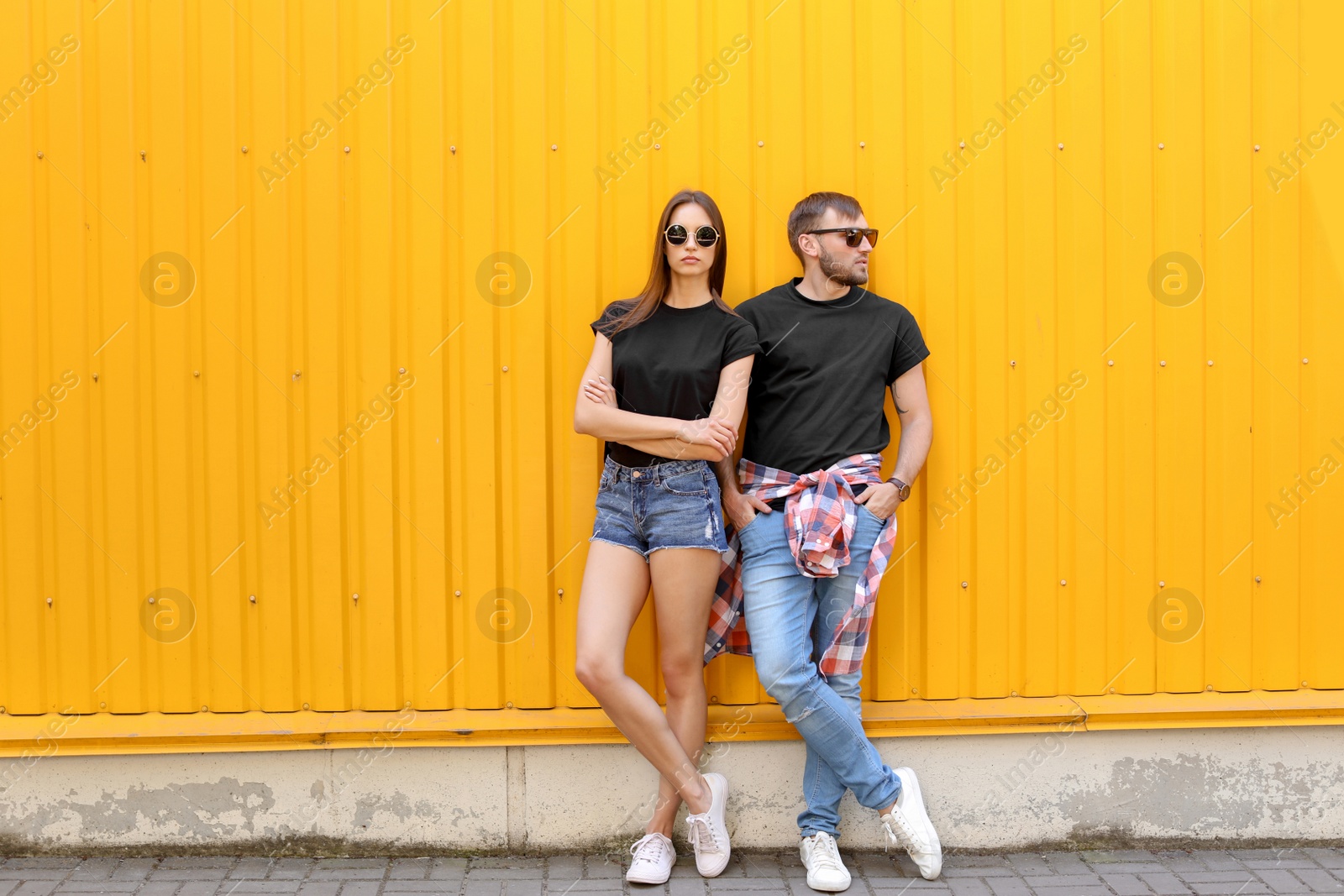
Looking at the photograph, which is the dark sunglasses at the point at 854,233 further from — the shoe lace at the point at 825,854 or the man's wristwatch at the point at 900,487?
the shoe lace at the point at 825,854

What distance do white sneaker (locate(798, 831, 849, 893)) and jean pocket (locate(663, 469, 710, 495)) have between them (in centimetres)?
136

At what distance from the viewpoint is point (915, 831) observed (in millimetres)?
3643

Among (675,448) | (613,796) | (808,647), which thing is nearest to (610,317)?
(675,448)

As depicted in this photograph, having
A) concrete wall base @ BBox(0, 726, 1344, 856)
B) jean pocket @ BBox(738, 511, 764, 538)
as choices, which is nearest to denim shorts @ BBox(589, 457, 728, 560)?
jean pocket @ BBox(738, 511, 764, 538)

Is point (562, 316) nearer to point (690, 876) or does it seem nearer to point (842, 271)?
point (842, 271)

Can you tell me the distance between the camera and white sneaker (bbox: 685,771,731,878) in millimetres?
3646

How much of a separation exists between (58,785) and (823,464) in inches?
121

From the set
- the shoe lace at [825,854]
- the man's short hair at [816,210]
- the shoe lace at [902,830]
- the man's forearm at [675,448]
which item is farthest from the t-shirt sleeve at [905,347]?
the shoe lace at [825,854]

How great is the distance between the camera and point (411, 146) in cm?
382

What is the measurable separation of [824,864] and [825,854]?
0.04 meters

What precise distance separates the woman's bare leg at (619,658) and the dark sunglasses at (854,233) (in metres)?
1.36

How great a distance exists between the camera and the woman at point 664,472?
136 inches

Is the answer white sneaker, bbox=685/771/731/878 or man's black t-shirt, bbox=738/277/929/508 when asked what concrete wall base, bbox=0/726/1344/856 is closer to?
white sneaker, bbox=685/771/731/878

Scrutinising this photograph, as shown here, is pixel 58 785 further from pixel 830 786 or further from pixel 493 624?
pixel 830 786
